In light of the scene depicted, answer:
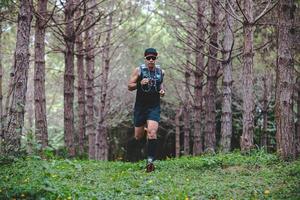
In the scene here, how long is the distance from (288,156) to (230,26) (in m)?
3.97

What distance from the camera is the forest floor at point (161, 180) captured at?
5250 millimetres

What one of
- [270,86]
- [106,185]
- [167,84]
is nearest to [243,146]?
[106,185]

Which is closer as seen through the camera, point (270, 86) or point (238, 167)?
point (238, 167)

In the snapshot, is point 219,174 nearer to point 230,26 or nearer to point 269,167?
point 269,167

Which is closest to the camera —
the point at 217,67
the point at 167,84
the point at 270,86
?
the point at 217,67

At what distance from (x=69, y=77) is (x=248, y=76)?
4.34 metres

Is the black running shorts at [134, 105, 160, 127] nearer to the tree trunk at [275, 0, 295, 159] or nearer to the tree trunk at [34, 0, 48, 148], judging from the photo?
the tree trunk at [275, 0, 295, 159]

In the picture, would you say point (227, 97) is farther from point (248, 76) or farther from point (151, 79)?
point (151, 79)

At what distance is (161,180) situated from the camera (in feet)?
22.4

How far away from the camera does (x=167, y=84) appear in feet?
79.4

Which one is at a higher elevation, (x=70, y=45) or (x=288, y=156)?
(x=70, y=45)

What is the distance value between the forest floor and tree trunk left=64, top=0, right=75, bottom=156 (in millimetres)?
2767

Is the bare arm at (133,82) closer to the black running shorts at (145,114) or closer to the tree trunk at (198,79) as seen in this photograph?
the black running shorts at (145,114)

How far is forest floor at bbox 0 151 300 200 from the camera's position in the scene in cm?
525
